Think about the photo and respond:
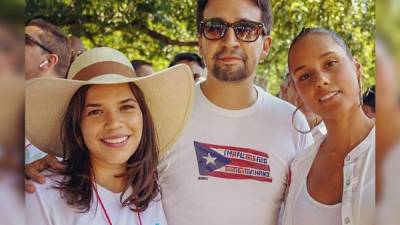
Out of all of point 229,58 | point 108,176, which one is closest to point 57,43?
point 108,176

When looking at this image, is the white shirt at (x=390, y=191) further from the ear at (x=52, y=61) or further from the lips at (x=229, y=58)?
the ear at (x=52, y=61)

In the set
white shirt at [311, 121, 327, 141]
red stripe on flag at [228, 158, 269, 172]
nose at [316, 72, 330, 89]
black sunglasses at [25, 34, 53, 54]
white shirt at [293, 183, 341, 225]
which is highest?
black sunglasses at [25, 34, 53, 54]

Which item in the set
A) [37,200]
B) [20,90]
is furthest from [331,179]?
[20,90]

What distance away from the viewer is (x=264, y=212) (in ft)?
6.16

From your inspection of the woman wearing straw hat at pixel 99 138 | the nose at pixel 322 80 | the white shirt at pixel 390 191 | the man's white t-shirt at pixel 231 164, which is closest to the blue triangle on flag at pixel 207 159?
the man's white t-shirt at pixel 231 164

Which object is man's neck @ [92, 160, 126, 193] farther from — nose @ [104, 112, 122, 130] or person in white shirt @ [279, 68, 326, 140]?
person in white shirt @ [279, 68, 326, 140]

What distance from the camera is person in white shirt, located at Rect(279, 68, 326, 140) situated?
1.84 metres

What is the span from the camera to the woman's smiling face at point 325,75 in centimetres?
173

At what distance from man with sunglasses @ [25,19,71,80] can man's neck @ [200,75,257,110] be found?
17.0 inches

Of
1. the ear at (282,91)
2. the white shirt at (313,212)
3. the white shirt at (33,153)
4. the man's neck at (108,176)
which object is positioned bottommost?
the white shirt at (313,212)

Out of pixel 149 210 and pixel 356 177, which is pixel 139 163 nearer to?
pixel 149 210

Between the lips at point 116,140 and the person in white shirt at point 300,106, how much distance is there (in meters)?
0.52

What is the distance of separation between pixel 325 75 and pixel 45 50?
77cm

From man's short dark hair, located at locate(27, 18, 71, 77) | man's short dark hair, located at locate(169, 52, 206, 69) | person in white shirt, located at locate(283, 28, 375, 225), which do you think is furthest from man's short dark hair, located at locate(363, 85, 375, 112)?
man's short dark hair, located at locate(27, 18, 71, 77)
